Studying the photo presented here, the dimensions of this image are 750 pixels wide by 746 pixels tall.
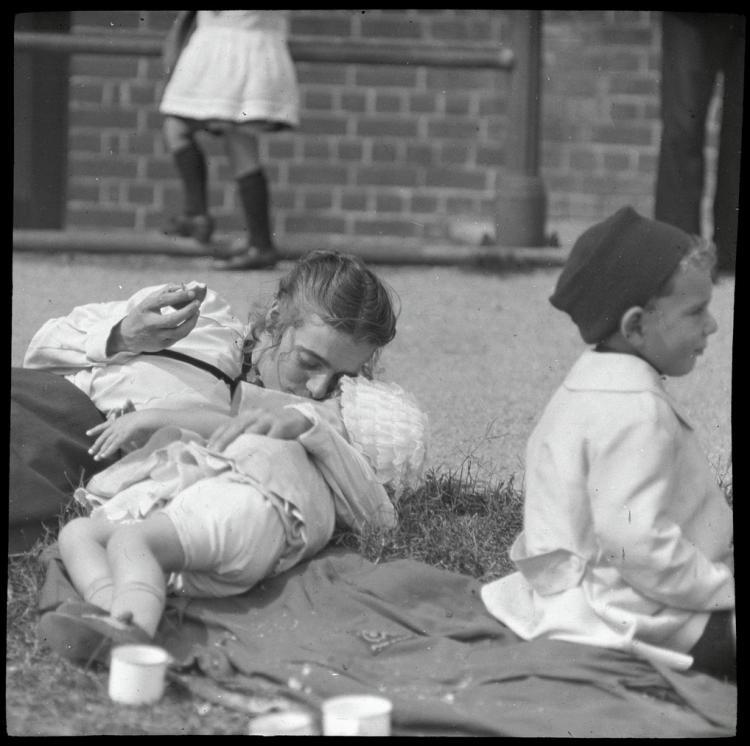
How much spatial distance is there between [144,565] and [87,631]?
0.51ft

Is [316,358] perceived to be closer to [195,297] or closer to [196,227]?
[195,297]

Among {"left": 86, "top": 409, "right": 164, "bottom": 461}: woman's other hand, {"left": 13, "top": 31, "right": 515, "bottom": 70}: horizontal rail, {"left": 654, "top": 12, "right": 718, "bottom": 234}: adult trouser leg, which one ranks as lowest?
{"left": 86, "top": 409, "right": 164, "bottom": 461}: woman's other hand

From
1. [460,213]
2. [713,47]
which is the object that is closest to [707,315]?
[713,47]

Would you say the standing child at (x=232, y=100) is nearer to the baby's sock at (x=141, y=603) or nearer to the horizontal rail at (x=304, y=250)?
the horizontal rail at (x=304, y=250)

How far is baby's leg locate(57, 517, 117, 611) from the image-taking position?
241 cm

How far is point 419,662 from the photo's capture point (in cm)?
241

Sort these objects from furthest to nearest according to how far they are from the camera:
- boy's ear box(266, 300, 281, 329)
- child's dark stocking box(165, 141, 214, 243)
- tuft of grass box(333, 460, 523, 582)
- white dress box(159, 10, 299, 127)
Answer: child's dark stocking box(165, 141, 214, 243)
white dress box(159, 10, 299, 127)
boy's ear box(266, 300, 281, 329)
tuft of grass box(333, 460, 523, 582)

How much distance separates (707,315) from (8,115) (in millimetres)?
1497

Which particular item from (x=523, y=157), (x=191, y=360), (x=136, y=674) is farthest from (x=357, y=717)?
(x=523, y=157)

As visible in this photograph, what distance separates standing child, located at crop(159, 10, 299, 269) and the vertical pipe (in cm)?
91

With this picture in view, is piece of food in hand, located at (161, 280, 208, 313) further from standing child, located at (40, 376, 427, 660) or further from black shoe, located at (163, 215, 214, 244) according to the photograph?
black shoe, located at (163, 215, 214, 244)

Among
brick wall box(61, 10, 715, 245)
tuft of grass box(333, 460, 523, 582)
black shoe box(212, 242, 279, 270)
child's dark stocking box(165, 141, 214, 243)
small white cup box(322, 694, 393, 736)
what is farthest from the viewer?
brick wall box(61, 10, 715, 245)

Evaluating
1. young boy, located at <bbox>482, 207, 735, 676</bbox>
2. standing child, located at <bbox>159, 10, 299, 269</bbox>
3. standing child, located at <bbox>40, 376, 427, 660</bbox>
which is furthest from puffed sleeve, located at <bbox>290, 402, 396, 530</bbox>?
standing child, located at <bbox>159, 10, 299, 269</bbox>

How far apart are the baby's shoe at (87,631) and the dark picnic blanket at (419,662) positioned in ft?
0.44
